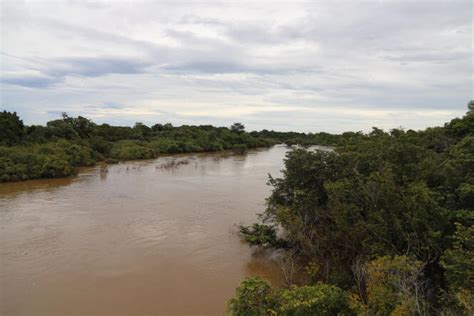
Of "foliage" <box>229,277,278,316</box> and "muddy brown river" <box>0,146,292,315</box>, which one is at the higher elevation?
"foliage" <box>229,277,278,316</box>

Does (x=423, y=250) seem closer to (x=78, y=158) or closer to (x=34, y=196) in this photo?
(x=34, y=196)

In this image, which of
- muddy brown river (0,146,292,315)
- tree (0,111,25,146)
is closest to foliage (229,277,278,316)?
muddy brown river (0,146,292,315)

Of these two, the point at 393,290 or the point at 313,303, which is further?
the point at 393,290

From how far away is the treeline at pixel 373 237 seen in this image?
18.1ft

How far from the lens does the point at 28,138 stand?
2930 centimetres

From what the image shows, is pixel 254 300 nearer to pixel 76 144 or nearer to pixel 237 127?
pixel 76 144

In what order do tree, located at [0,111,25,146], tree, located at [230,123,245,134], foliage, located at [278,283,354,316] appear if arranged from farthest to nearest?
1. tree, located at [230,123,245,134]
2. tree, located at [0,111,25,146]
3. foliage, located at [278,283,354,316]

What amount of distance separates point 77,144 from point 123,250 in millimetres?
23552

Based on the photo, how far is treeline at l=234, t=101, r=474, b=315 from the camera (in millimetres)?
5520

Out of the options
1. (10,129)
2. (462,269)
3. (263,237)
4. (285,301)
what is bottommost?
(263,237)

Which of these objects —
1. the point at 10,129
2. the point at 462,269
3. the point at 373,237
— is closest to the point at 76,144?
the point at 10,129

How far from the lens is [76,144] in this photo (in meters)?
31.2

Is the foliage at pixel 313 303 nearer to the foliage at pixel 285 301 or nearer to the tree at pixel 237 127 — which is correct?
the foliage at pixel 285 301

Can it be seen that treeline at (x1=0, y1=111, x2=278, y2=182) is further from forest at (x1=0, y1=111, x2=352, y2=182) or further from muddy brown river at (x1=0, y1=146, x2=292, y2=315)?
muddy brown river at (x1=0, y1=146, x2=292, y2=315)
